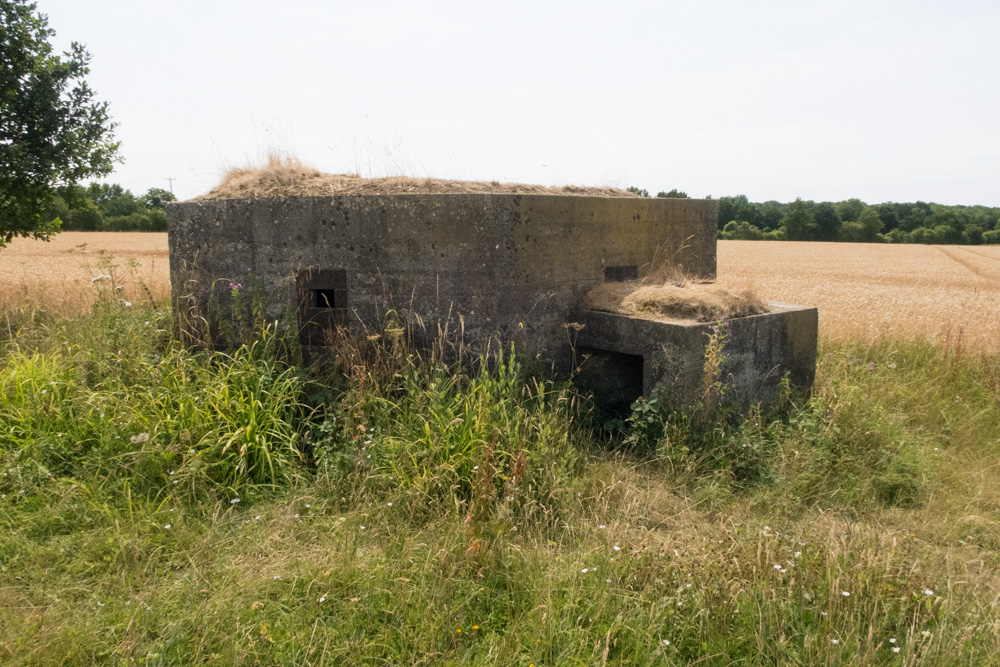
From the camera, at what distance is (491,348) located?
449 cm

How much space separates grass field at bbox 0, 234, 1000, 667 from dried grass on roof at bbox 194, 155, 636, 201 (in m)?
1.16

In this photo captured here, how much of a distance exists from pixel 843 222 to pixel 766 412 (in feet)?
190

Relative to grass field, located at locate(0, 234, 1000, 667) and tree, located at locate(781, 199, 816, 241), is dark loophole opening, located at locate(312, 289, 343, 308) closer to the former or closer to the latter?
grass field, located at locate(0, 234, 1000, 667)

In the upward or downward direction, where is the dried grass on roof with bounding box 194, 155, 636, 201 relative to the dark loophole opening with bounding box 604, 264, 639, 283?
upward

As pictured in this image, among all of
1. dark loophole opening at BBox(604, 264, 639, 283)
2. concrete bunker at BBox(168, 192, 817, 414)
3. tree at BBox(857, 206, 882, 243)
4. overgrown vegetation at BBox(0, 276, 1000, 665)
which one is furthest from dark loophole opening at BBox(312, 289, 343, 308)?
tree at BBox(857, 206, 882, 243)

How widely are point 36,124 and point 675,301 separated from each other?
7283 mm

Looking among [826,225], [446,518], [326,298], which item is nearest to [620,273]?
[326,298]

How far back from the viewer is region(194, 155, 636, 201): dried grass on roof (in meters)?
4.86

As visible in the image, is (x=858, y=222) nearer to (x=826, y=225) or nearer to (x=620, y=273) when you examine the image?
(x=826, y=225)

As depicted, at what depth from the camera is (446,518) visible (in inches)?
124

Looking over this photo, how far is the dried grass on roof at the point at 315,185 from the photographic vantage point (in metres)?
4.86

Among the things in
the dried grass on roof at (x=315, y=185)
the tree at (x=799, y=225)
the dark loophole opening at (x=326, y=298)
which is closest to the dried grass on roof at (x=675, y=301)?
the dried grass on roof at (x=315, y=185)

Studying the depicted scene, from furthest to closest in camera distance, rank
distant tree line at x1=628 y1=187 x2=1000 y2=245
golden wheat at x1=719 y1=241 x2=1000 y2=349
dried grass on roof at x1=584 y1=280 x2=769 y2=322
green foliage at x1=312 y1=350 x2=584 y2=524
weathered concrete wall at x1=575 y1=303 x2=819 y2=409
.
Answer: distant tree line at x1=628 y1=187 x2=1000 y2=245
golden wheat at x1=719 y1=241 x2=1000 y2=349
dried grass on roof at x1=584 y1=280 x2=769 y2=322
weathered concrete wall at x1=575 y1=303 x2=819 y2=409
green foliage at x1=312 y1=350 x2=584 y2=524

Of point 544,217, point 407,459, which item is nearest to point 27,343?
point 407,459
